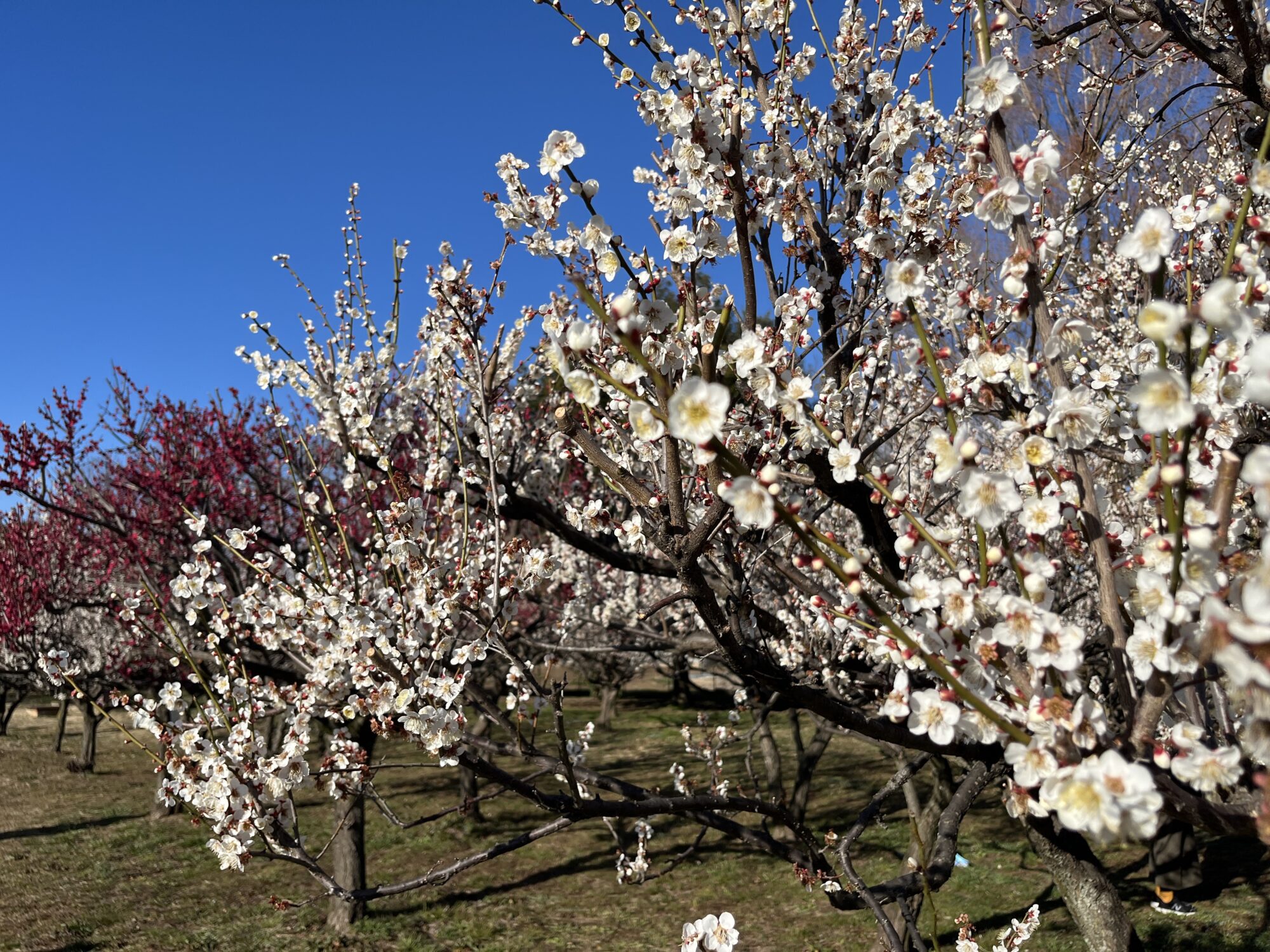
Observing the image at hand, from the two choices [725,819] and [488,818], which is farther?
[488,818]

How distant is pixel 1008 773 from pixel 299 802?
40.7 feet

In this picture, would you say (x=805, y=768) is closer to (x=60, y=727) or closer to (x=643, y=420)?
(x=643, y=420)

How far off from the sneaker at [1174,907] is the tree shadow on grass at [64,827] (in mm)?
12949

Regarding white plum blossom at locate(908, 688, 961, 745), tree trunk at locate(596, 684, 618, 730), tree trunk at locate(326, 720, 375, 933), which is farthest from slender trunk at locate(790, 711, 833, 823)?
tree trunk at locate(596, 684, 618, 730)

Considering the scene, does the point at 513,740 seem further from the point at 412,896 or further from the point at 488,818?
the point at 488,818

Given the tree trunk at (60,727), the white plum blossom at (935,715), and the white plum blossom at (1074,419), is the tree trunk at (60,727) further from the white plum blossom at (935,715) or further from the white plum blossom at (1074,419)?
the white plum blossom at (1074,419)

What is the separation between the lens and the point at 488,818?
39.8 feet

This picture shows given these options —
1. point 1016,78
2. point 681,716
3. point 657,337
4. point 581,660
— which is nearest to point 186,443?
point 657,337

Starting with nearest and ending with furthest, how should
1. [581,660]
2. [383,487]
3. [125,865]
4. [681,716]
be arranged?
[383,487] < [125,865] < [581,660] < [681,716]

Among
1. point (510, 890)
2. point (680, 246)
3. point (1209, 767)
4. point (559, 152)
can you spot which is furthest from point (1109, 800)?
point (510, 890)

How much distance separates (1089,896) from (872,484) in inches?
137

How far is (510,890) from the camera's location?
9.38 metres

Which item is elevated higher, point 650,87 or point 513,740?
point 650,87

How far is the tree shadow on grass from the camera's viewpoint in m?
11.0
